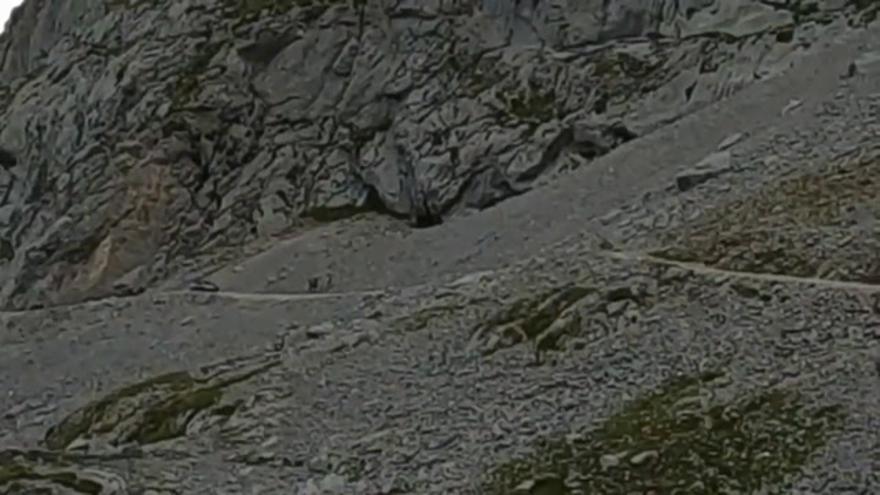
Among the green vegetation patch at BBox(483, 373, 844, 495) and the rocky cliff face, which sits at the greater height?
the green vegetation patch at BBox(483, 373, 844, 495)

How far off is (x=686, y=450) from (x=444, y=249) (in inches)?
1292

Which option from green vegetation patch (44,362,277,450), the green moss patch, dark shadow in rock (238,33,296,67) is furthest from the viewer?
dark shadow in rock (238,33,296,67)

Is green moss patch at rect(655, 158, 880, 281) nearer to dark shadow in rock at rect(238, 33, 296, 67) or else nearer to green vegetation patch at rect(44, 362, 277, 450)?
green vegetation patch at rect(44, 362, 277, 450)

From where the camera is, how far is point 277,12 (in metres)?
91.5

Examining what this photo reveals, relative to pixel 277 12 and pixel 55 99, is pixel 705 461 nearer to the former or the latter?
pixel 277 12

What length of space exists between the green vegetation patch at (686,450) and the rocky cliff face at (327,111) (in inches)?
1543

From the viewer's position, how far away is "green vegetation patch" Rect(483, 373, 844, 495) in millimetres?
23531

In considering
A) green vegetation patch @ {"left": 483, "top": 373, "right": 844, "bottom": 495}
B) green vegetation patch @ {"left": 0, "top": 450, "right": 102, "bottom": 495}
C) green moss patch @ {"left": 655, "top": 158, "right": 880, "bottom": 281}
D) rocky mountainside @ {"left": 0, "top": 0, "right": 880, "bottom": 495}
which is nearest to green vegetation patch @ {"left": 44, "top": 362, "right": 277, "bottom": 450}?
rocky mountainside @ {"left": 0, "top": 0, "right": 880, "bottom": 495}

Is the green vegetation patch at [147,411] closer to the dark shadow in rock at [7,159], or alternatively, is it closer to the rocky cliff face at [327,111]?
the rocky cliff face at [327,111]

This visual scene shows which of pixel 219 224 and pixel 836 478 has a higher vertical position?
pixel 836 478

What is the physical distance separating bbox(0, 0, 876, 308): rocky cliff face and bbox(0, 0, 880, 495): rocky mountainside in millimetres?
215

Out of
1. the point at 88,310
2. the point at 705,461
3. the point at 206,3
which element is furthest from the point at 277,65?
the point at 705,461

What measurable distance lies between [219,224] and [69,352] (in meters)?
27.7

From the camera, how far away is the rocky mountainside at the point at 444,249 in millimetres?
27531
